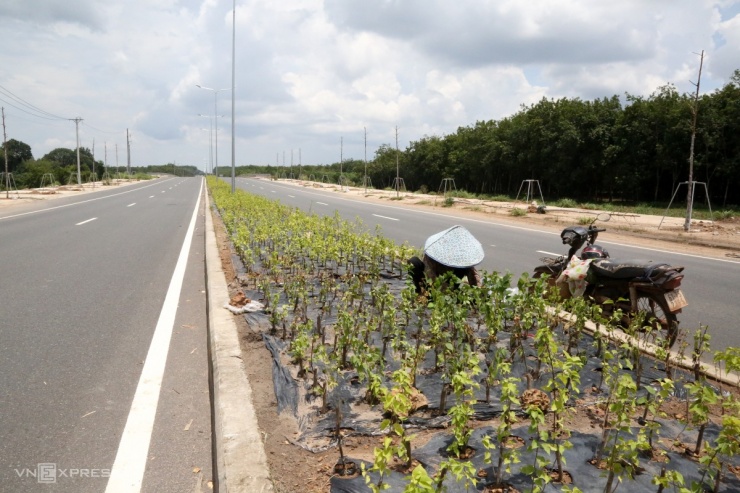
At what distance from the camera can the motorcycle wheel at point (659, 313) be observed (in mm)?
→ 4680

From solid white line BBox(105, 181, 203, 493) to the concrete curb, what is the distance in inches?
16.6

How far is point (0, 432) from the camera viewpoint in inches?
128

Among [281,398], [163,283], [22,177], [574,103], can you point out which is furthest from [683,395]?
[22,177]

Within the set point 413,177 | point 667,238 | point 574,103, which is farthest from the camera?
point 413,177

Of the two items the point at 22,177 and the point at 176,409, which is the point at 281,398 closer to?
the point at 176,409

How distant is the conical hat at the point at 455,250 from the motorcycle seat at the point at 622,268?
1.21 m

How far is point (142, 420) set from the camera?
3.47 metres

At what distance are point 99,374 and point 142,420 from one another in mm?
991

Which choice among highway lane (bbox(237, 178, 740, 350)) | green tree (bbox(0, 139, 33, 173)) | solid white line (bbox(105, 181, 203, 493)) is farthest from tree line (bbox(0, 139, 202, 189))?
solid white line (bbox(105, 181, 203, 493))

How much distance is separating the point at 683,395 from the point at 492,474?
194 cm

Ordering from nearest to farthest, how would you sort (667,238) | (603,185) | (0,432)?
1. (0,432)
2. (667,238)
3. (603,185)

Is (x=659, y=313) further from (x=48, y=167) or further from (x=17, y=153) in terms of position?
(x=17, y=153)

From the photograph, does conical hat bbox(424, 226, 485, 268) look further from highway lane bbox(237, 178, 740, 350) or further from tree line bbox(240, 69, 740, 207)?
tree line bbox(240, 69, 740, 207)

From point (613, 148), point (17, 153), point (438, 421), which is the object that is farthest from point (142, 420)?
point (17, 153)
